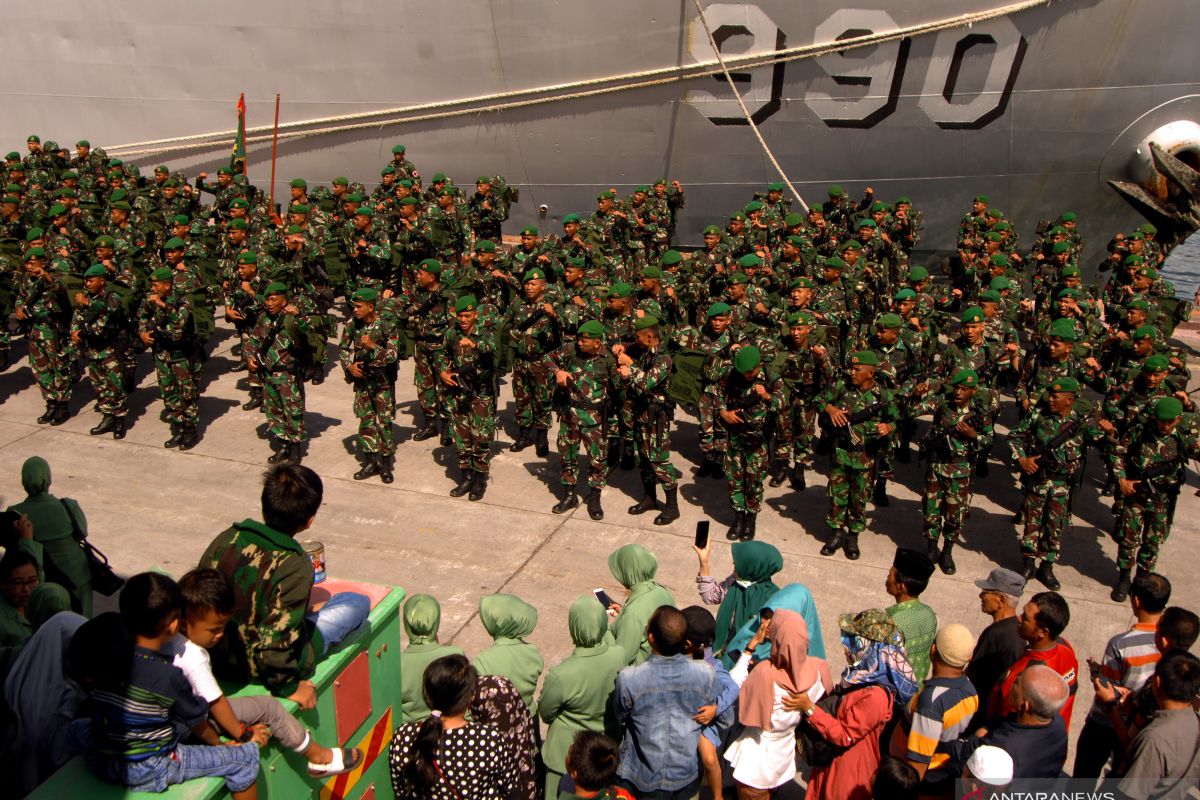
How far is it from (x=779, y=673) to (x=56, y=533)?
3573 mm

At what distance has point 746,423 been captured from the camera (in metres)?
6.80

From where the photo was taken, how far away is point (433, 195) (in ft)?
44.0

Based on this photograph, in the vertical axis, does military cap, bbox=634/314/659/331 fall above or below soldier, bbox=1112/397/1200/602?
above

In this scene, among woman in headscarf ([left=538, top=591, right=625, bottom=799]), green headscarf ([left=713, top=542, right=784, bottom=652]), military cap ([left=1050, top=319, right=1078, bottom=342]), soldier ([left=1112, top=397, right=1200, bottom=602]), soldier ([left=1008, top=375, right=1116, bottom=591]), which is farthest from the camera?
military cap ([left=1050, top=319, right=1078, bottom=342])

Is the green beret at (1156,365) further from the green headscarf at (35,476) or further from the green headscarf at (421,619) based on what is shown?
the green headscarf at (35,476)

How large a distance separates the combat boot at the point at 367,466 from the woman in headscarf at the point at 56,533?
130 inches

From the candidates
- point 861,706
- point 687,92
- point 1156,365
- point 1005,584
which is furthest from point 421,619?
point 687,92

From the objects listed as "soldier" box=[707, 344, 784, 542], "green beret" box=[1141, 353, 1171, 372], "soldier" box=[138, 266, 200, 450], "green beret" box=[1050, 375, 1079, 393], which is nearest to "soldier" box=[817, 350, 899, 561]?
"soldier" box=[707, 344, 784, 542]

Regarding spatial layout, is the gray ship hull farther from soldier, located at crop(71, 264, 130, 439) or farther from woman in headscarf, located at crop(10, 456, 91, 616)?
woman in headscarf, located at crop(10, 456, 91, 616)

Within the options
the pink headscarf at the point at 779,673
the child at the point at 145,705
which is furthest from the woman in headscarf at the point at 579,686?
the child at the point at 145,705

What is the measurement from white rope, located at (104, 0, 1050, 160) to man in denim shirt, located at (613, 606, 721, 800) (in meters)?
10.8

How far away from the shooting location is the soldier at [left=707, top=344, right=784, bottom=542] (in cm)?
678

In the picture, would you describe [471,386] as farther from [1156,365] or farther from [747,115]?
[747,115]

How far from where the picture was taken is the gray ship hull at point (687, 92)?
40.7 feet
